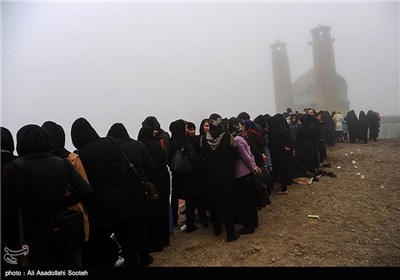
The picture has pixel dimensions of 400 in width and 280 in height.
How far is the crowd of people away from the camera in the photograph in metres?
2.16

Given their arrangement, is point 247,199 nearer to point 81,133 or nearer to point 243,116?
point 243,116

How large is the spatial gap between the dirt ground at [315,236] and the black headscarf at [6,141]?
6.95 ft

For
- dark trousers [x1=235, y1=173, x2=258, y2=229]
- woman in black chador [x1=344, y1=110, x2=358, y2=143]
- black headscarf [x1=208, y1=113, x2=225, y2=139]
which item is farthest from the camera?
woman in black chador [x1=344, y1=110, x2=358, y2=143]

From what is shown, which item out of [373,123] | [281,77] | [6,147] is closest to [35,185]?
[6,147]

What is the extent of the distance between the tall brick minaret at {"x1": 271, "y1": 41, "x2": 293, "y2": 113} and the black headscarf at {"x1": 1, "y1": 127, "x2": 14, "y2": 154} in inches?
1414

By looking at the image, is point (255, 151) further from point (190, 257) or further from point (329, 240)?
point (190, 257)

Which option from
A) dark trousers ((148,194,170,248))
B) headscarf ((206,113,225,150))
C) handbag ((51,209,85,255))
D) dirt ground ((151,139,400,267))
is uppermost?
headscarf ((206,113,225,150))

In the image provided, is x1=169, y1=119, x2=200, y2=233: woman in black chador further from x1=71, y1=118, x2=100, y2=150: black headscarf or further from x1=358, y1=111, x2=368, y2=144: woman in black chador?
x1=358, y1=111, x2=368, y2=144: woman in black chador

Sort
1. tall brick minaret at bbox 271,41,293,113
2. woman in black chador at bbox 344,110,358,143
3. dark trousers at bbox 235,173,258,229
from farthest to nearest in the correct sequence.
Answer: tall brick minaret at bbox 271,41,293,113, woman in black chador at bbox 344,110,358,143, dark trousers at bbox 235,173,258,229

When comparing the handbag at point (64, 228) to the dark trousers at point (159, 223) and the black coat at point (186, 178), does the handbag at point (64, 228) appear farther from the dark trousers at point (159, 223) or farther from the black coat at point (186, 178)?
the black coat at point (186, 178)

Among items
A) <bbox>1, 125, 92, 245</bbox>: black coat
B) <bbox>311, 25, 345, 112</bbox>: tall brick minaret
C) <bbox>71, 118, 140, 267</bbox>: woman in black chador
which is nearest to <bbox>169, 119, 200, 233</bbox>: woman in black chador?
<bbox>71, 118, 140, 267</bbox>: woman in black chador

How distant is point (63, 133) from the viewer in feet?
9.96

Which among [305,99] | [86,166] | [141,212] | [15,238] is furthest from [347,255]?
[305,99]

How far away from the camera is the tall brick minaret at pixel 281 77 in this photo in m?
36.1
